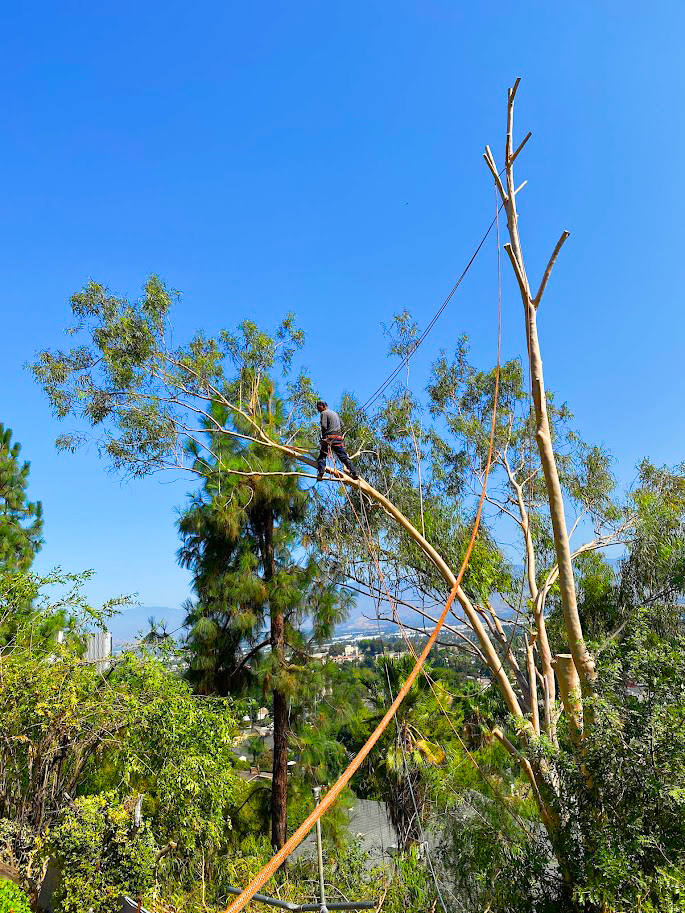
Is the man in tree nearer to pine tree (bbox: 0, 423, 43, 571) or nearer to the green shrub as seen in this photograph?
the green shrub

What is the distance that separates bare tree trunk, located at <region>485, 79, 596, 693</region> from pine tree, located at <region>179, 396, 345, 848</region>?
235 inches

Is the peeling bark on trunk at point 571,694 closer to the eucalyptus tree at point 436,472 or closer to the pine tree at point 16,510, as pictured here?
the eucalyptus tree at point 436,472

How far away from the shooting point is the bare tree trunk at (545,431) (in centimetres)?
562

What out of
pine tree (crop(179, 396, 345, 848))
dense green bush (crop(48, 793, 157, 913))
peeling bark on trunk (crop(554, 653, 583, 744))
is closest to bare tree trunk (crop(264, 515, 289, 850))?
pine tree (crop(179, 396, 345, 848))

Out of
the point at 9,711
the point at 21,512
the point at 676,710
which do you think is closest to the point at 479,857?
the point at 676,710

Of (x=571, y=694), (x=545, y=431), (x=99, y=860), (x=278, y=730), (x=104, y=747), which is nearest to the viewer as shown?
(x=571, y=694)

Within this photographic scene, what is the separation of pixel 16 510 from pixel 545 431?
14334 mm

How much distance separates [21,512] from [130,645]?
28.5ft

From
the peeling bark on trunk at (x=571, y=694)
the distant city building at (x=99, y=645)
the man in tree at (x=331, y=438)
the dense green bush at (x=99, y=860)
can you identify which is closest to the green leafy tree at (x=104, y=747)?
the dense green bush at (x=99, y=860)

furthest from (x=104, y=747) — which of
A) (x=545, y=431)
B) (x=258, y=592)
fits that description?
(x=545, y=431)

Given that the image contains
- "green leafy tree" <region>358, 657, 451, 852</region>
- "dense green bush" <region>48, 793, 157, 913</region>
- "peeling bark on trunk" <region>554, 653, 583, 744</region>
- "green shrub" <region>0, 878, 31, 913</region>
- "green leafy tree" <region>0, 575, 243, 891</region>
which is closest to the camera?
"peeling bark on trunk" <region>554, 653, 583, 744</region>

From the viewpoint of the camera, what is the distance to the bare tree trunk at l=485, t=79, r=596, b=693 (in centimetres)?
562

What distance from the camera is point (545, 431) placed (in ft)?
20.2

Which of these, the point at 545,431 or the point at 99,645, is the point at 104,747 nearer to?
the point at 99,645
